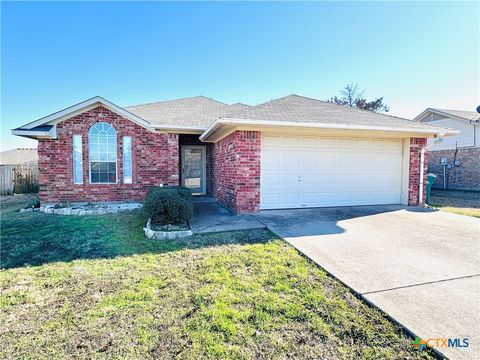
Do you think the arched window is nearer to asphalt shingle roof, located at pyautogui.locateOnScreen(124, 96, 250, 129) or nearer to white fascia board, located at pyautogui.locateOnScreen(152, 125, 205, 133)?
asphalt shingle roof, located at pyautogui.locateOnScreen(124, 96, 250, 129)

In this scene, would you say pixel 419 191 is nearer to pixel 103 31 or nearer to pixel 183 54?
pixel 183 54

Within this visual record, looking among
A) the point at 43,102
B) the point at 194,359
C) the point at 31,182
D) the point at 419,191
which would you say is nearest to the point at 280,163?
the point at 419,191

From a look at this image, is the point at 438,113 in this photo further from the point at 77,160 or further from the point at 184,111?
the point at 77,160

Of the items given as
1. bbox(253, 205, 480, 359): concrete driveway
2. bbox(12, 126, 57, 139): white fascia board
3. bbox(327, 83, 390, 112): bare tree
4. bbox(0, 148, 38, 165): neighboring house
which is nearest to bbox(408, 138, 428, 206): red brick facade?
bbox(253, 205, 480, 359): concrete driveway

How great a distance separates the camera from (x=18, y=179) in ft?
47.0

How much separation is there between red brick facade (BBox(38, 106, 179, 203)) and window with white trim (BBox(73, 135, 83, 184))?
4.3 inches

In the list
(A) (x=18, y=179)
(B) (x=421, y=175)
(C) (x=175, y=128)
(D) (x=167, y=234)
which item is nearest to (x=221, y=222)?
(D) (x=167, y=234)

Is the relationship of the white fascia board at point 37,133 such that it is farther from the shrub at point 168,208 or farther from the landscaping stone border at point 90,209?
→ the shrub at point 168,208

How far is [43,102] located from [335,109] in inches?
623

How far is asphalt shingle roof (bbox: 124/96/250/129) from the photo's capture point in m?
9.64

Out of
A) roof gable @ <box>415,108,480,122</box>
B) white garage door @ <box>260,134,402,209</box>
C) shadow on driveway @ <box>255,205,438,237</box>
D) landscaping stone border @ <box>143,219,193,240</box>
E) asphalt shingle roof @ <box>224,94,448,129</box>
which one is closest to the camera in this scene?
landscaping stone border @ <box>143,219,193,240</box>

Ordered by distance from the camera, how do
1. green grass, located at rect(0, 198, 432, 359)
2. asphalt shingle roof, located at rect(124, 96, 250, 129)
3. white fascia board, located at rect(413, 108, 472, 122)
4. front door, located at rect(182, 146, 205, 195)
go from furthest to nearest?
white fascia board, located at rect(413, 108, 472, 122), front door, located at rect(182, 146, 205, 195), asphalt shingle roof, located at rect(124, 96, 250, 129), green grass, located at rect(0, 198, 432, 359)

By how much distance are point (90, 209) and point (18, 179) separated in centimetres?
1030

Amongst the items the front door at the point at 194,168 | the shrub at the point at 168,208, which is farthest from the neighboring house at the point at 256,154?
the front door at the point at 194,168
